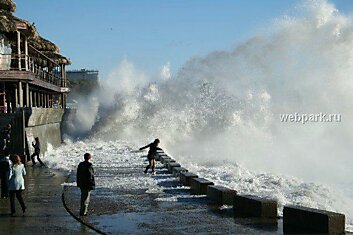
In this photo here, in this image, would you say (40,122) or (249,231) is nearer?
(249,231)

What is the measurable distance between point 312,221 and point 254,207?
1611 millimetres

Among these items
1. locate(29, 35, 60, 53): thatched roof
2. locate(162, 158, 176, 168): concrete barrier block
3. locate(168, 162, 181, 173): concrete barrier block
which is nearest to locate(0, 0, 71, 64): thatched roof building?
locate(29, 35, 60, 53): thatched roof

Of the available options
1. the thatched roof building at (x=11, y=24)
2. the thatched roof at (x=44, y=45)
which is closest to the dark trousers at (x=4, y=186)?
the thatched roof building at (x=11, y=24)

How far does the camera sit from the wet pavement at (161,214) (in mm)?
9109

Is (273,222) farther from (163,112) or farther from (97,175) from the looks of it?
(163,112)

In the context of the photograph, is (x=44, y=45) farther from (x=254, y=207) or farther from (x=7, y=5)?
(x=254, y=207)

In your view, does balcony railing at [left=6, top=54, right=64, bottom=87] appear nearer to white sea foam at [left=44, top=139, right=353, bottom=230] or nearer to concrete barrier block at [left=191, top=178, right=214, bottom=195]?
white sea foam at [left=44, top=139, right=353, bottom=230]

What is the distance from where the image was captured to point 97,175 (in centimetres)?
1728

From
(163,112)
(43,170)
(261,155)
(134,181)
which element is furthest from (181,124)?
(134,181)

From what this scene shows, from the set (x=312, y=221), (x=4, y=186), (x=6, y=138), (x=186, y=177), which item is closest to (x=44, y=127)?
(x=6, y=138)

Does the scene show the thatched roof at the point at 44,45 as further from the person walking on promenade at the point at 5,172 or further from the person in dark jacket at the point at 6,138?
the person walking on promenade at the point at 5,172

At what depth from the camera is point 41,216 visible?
10398 mm

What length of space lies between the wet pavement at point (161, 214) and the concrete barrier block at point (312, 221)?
0.22 meters

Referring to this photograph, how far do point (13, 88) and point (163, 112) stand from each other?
11892 millimetres
